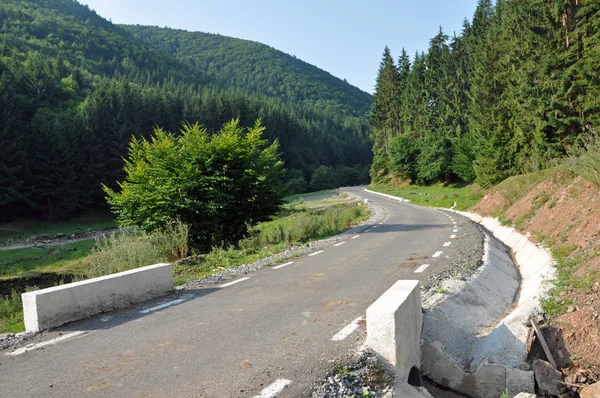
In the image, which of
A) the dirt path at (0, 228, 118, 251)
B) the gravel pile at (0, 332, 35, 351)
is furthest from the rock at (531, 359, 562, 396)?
the dirt path at (0, 228, 118, 251)

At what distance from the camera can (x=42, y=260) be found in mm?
29000

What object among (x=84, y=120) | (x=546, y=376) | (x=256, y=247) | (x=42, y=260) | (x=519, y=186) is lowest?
(x=42, y=260)

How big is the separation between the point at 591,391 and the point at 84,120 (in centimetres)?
7100

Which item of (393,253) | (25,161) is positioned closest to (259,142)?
(393,253)

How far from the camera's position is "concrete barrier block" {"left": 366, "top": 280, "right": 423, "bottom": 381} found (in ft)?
15.2

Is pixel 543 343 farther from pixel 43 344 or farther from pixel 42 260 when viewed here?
pixel 42 260

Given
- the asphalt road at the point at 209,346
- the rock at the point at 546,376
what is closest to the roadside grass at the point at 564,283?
the rock at the point at 546,376

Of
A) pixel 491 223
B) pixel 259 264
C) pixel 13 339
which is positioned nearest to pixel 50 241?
pixel 259 264

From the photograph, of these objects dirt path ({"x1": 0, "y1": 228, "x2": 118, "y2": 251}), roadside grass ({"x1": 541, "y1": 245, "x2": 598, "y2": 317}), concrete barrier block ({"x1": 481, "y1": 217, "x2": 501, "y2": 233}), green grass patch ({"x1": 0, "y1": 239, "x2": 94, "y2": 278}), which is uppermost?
roadside grass ({"x1": 541, "y1": 245, "x2": 598, "y2": 317})

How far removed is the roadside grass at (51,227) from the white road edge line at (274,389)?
48.4 metres

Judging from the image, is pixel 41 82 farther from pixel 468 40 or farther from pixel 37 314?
pixel 37 314

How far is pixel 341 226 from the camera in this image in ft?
74.9

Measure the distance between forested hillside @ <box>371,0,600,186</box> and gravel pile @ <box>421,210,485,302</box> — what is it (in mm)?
4884

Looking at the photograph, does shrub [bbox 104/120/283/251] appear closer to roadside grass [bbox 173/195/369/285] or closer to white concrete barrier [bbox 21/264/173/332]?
roadside grass [bbox 173/195/369/285]
